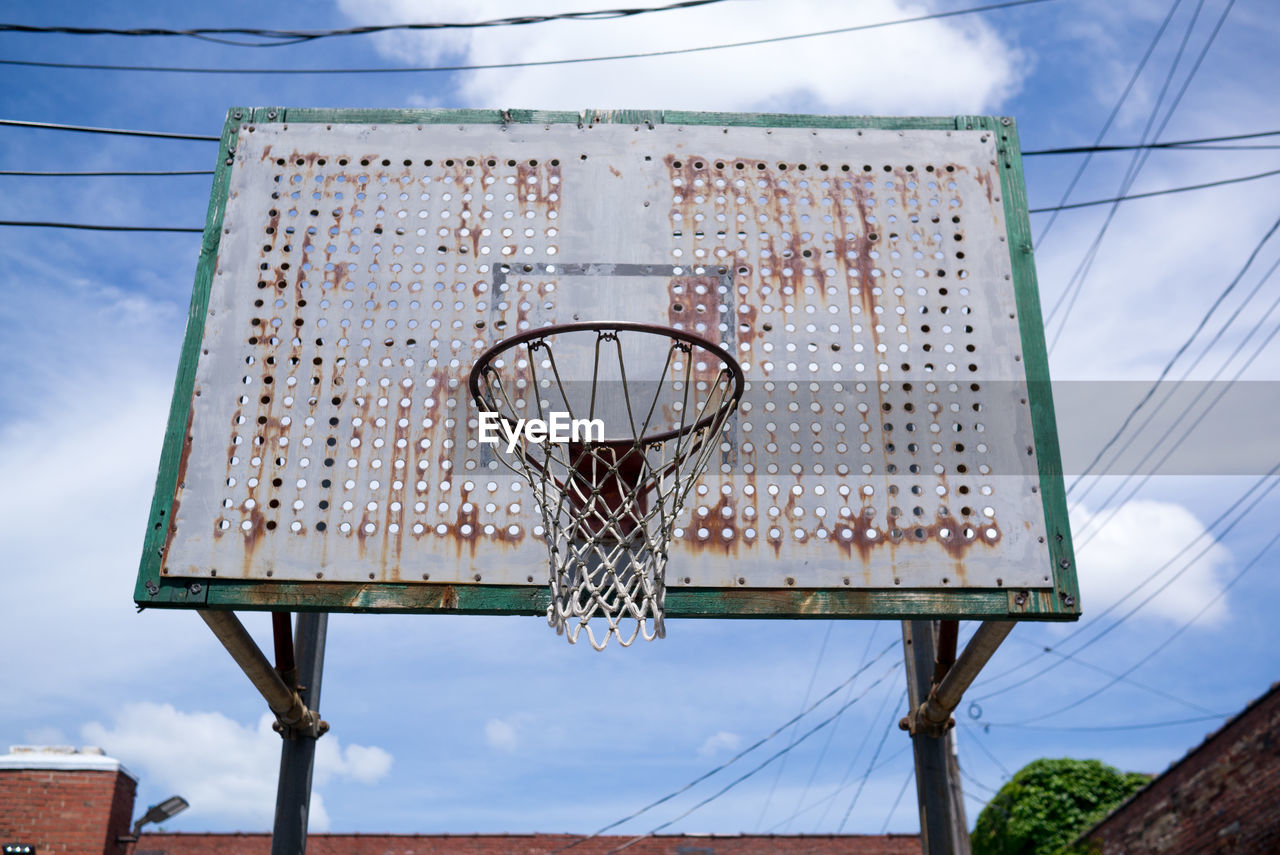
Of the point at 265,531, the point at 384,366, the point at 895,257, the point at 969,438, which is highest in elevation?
the point at 895,257

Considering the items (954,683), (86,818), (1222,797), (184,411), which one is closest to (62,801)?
(86,818)

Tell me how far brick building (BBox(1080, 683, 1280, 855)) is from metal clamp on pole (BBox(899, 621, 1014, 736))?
240 inches

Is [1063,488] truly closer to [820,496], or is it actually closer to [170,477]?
[820,496]

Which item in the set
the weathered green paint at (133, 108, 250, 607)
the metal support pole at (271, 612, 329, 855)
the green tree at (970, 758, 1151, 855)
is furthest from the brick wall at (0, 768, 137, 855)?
the green tree at (970, 758, 1151, 855)

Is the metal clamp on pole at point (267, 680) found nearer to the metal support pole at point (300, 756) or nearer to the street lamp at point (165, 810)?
the metal support pole at point (300, 756)

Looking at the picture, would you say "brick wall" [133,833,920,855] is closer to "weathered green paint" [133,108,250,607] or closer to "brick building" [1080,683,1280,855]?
"brick building" [1080,683,1280,855]

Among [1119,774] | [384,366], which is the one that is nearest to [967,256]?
[384,366]

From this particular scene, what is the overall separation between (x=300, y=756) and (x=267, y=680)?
1.12m

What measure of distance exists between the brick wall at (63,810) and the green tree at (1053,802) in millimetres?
13141

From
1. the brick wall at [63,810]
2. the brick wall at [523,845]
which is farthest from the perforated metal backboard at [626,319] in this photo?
the brick wall at [523,845]

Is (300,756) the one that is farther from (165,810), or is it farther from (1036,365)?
(165,810)

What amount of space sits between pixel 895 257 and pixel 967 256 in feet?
1.37

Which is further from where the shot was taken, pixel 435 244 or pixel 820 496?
pixel 435 244

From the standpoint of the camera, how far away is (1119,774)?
18594mm
